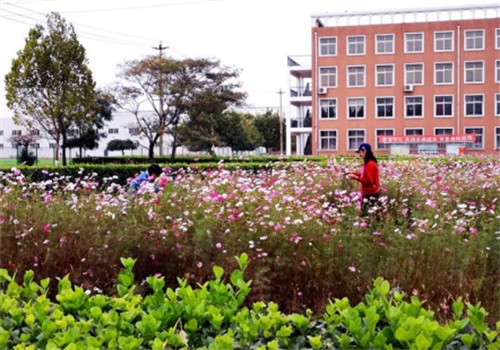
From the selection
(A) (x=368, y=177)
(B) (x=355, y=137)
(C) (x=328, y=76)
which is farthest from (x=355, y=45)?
(A) (x=368, y=177)

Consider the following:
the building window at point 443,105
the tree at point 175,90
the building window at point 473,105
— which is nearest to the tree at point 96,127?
the tree at point 175,90

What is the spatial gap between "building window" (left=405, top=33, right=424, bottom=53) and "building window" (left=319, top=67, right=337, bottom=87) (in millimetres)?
4871

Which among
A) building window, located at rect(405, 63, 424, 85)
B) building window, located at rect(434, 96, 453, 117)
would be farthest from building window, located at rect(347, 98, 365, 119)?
building window, located at rect(434, 96, 453, 117)

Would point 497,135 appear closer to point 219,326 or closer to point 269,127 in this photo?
point 269,127

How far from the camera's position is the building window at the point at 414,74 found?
41.5 metres

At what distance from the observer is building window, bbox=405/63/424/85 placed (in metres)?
41.5

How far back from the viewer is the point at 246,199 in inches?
254

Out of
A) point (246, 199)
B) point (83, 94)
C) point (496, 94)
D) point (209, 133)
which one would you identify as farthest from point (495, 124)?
point (246, 199)

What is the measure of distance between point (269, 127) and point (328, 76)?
1450 centimetres

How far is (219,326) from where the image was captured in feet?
8.04

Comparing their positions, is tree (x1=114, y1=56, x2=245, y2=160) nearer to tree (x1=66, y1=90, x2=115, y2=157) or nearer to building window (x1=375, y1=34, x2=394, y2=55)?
tree (x1=66, y1=90, x2=115, y2=157)

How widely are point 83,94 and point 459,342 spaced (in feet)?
73.1

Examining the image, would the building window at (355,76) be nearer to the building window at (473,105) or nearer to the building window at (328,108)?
the building window at (328,108)

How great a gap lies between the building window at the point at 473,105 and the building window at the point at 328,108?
8394 millimetres
